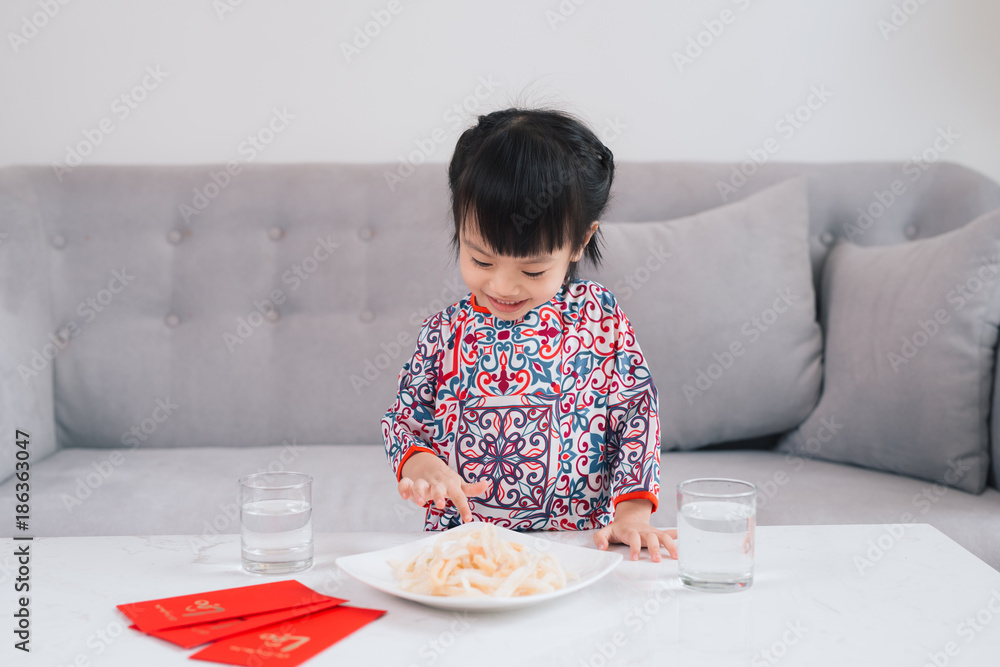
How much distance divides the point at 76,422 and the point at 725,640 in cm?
157

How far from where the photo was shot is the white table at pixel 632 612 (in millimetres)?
600

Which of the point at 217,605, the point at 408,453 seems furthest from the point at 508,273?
the point at 217,605

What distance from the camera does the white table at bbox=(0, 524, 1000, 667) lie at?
60 cm

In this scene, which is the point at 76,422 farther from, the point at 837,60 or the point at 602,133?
the point at 837,60

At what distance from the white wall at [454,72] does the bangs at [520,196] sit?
3.62 feet

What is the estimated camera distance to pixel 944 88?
2092 mm

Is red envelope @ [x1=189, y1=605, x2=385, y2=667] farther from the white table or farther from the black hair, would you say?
the black hair

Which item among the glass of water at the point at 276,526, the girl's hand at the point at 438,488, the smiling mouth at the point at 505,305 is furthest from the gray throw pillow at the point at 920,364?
the glass of water at the point at 276,526

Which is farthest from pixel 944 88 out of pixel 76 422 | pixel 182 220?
pixel 76 422

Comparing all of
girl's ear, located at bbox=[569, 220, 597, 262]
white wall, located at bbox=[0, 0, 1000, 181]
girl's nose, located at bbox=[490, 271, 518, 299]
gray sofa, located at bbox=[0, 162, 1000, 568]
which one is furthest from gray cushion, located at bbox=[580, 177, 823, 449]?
girl's nose, located at bbox=[490, 271, 518, 299]

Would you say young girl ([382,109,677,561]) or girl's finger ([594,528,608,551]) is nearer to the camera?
girl's finger ([594,528,608,551])

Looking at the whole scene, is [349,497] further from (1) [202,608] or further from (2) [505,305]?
(1) [202,608]

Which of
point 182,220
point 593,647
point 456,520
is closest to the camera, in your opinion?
point 593,647

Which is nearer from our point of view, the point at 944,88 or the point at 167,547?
the point at 167,547
